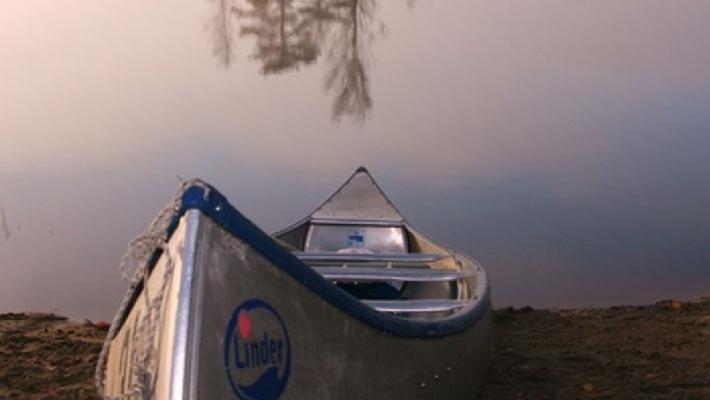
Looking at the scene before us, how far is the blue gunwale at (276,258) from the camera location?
2.90 m

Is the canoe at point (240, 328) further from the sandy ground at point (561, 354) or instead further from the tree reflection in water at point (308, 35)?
the tree reflection in water at point (308, 35)

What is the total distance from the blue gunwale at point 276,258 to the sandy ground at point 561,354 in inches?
81.1

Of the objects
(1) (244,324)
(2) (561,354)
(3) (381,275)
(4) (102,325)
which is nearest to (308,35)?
(4) (102,325)

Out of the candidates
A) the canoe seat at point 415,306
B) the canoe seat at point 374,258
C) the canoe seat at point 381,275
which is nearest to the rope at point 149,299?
the canoe seat at point 415,306

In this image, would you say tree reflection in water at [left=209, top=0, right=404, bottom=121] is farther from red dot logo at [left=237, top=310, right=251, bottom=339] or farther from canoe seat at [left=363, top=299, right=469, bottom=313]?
red dot logo at [left=237, top=310, right=251, bottom=339]

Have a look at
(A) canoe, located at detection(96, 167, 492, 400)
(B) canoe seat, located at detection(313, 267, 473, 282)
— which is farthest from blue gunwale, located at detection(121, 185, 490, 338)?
(B) canoe seat, located at detection(313, 267, 473, 282)

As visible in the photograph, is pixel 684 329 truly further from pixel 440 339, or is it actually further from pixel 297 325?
pixel 297 325

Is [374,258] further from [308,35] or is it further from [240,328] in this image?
[308,35]

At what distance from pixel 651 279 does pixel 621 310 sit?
1.34m

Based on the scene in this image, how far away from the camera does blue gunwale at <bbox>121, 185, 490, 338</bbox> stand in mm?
2902

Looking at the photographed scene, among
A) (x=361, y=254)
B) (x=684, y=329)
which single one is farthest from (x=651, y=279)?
(x=361, y=254)

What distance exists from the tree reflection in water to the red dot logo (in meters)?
12.6

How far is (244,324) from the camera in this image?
292 centimetres

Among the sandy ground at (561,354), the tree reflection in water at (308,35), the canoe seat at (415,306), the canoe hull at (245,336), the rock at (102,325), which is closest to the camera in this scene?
the canoe hull at (245,336)
